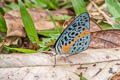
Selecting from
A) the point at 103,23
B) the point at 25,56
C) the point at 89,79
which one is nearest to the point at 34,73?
the point at 25,56

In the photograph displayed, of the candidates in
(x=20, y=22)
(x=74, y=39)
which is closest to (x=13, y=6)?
(x=20, y=22)

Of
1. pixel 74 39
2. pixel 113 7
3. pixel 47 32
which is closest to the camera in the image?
pixel 74 39

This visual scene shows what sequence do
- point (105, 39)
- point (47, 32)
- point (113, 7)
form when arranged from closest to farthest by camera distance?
point (105, 39) < point (113, 7) < point (47, 32)

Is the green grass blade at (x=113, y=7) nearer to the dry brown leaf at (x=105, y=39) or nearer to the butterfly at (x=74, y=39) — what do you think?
the dry brown leaf at (x=105, y=39)

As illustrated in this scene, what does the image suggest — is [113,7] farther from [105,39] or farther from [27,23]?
[27,23]

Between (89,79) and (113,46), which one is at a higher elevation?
(113,46)

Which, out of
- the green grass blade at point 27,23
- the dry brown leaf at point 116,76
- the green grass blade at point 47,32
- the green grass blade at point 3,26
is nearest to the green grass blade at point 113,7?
the green grass blade at point 47,32

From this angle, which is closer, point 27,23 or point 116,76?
point 116,76

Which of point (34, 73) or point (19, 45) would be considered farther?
point (19, 45)

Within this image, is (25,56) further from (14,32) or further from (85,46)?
(14,32)
